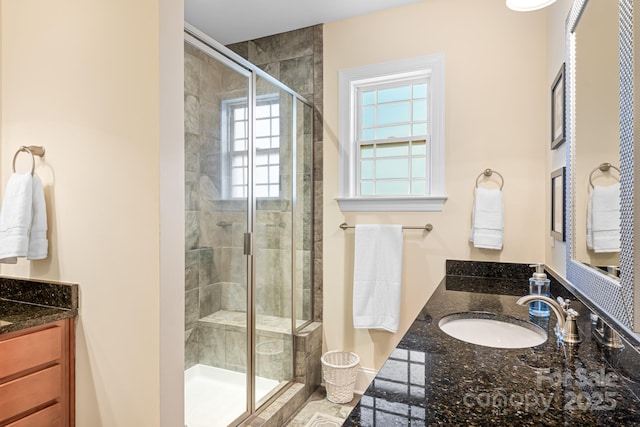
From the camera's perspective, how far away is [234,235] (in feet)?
6.91

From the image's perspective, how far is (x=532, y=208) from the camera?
215cm

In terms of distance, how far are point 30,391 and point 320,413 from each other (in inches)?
62.9

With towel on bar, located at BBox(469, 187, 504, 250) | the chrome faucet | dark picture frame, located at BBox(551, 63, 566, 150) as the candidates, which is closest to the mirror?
the chrome faucet

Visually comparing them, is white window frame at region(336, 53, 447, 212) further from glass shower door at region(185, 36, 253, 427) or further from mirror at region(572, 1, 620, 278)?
mirror at region(572, 1, 620, 278)

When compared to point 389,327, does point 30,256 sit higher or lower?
higher

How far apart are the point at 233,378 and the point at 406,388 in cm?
164

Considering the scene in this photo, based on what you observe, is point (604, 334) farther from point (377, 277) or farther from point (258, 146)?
point (258, 146)

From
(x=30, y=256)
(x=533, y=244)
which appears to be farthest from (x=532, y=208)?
(x=30, y=256)

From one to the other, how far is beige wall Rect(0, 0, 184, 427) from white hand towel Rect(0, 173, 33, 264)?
98 mm

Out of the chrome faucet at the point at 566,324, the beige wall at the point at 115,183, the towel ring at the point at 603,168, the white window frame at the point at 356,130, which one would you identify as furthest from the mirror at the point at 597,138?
the beige wall at the point at 115,183

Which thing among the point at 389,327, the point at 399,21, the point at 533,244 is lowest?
the point at 389,327

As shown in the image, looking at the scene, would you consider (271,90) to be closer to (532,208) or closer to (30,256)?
(30,256)

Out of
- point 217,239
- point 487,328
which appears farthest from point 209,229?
point 487,328

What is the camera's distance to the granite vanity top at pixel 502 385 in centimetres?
67
